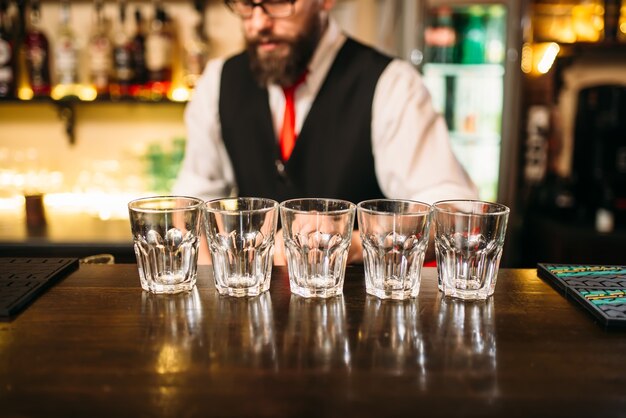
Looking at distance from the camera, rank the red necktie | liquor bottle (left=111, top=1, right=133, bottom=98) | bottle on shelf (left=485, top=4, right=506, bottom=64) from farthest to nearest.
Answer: bottle on shelf (left=485, top=4, right=506, bottom=64) → liquor bottle (left=111, top=1, right=133, bottom=98) → the red necktie

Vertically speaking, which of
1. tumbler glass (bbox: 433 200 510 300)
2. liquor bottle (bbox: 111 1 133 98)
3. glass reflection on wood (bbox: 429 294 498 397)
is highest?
liquor bottle (bbox: 111 1 133 98)

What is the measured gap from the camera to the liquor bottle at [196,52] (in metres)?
2.76

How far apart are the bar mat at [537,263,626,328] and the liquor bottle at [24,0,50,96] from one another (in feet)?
8.26

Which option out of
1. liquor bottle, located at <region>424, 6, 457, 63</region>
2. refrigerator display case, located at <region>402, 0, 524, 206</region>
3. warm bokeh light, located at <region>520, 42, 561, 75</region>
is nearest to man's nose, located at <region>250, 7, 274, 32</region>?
refrigerator display case, located at <region>402, 0, 524, 206</region>

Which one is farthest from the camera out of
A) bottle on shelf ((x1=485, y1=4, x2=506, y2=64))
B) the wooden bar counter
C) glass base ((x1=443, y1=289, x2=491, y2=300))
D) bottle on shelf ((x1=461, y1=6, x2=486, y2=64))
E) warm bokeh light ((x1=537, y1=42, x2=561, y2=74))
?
warm bokeh light ((x1=537, y1=42, x2=561, y2=74))

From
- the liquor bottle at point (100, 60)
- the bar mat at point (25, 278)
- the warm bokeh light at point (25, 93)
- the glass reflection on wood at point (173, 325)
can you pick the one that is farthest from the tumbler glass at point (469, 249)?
the warm bokeh light at point (25, 93)

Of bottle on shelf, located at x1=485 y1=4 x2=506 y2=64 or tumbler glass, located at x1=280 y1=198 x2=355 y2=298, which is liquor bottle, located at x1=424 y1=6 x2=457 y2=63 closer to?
bottle on shelf, located at x1=485 y1=4 x2=506 y2=64

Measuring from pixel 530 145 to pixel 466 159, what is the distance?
415 mm

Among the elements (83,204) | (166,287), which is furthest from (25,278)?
(83,204)

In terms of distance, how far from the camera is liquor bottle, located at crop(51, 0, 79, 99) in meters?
2.80

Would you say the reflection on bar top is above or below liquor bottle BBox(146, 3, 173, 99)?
below

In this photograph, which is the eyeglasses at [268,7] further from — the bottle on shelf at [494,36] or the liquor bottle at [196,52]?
the bottle on shelf at [494,36]

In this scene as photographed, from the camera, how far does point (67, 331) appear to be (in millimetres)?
717

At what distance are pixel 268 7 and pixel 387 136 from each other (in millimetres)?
517
